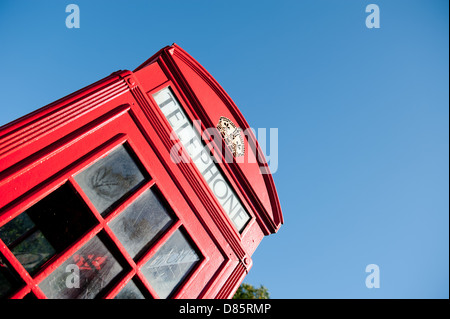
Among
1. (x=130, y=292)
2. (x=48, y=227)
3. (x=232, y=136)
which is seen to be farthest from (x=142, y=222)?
(x=232, y=136)

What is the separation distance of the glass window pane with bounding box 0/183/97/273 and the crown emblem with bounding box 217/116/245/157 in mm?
3916

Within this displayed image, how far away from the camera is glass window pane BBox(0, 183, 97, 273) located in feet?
14.9

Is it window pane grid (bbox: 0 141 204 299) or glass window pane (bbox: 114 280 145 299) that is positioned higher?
window pane grid (bbox: 0 141 204 299)

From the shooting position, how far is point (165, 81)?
283 inches

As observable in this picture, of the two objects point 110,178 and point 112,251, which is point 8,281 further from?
point 110,178

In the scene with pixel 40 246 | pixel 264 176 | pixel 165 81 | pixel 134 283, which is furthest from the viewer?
pixel 264 176

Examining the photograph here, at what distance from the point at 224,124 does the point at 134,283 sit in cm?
435

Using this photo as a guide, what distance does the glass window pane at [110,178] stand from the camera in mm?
5117

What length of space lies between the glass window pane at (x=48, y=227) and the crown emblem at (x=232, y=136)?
3916mm

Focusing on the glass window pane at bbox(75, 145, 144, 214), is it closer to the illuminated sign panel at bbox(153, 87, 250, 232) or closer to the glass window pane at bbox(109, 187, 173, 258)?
the glass window pane at bbox(109, 187, 173, 258)

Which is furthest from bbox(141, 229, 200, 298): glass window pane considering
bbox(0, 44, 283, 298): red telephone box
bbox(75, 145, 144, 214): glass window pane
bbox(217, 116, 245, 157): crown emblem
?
bbox(217, 116, 245, 157): crown emblem
